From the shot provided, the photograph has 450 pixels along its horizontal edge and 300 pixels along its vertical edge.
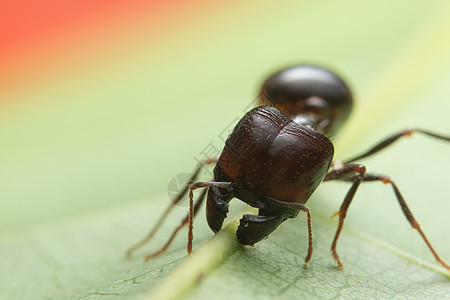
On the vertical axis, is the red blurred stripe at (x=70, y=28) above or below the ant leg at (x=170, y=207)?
above

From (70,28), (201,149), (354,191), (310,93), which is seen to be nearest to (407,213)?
(354,191)

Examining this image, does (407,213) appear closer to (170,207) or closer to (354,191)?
(354,191)

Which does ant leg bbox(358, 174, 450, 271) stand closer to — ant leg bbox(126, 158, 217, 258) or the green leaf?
the green leaf

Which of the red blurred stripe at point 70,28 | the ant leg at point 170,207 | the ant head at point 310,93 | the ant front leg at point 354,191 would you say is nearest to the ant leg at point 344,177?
the ant front leg at point 354,191

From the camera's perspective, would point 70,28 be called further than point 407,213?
Yes

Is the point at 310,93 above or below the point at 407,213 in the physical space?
above

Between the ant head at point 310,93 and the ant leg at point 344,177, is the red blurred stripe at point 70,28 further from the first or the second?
the ant leg at point 344,177

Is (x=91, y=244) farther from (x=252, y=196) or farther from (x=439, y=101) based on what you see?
(x=439, y=101)
